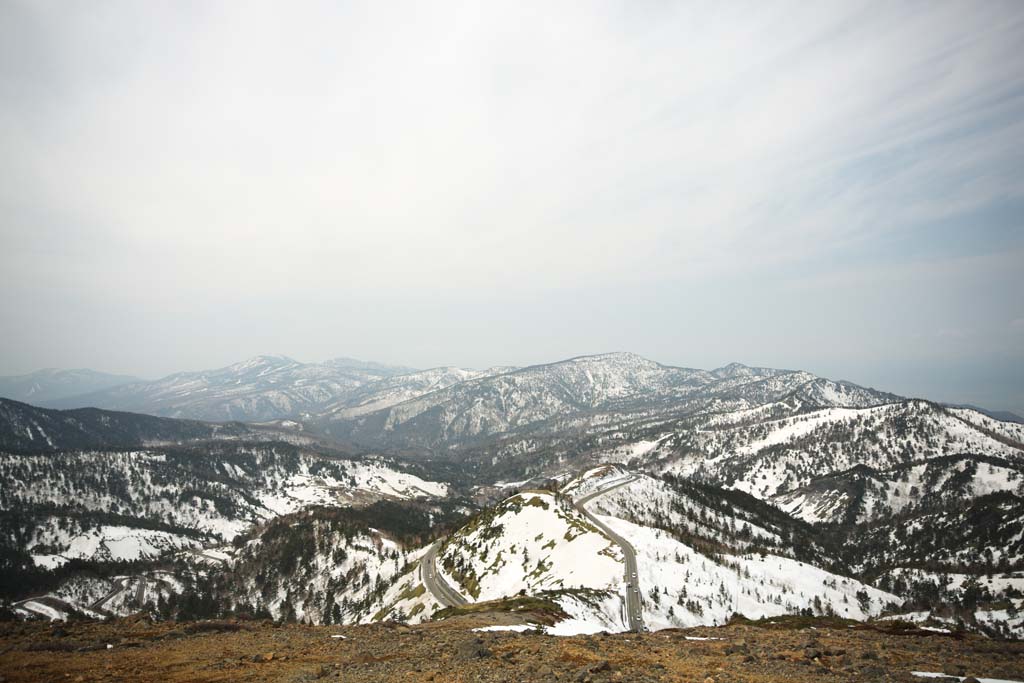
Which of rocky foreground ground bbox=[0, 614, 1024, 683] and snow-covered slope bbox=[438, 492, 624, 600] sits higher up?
rocky foreground ground bbox=[0, 614, 1024, 683]

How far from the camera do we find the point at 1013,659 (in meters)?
15.8

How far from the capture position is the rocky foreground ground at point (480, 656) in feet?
49.3

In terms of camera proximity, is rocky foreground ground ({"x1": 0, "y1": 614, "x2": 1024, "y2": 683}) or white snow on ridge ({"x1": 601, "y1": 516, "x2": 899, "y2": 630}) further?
white snow on ridge ({"x1": 601, "y1": 516, "x2": 899, "y2": 630})

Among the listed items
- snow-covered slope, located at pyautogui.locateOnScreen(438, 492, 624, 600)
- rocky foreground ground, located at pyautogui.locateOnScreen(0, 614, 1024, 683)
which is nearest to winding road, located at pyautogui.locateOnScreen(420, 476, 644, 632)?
snow-covered slope, located at pyautogui.locateOnScreen(438, 492, 624, 600)

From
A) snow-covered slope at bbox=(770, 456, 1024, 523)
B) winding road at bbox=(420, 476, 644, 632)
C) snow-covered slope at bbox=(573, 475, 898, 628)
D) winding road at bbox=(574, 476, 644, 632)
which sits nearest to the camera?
winding road at bbox=(574, 476, 644, 632)

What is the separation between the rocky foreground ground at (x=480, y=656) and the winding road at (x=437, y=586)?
5507 centimetres

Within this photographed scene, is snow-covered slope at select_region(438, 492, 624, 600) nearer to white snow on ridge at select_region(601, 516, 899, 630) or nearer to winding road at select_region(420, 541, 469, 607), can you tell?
winding road at select_region(420, 541, 469, 607)

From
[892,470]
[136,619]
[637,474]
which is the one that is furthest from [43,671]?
[892,470]

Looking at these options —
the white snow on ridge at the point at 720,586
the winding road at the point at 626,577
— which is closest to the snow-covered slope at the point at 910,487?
the white snow on ridge at the point at 720,586

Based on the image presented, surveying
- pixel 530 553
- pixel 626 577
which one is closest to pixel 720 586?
pixel 626 577

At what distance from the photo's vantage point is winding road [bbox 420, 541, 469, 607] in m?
73.7

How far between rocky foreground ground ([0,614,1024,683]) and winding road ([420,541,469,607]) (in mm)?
55066

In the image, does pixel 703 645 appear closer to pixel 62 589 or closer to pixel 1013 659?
pixel 1013 659

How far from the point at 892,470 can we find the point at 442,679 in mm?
255517
